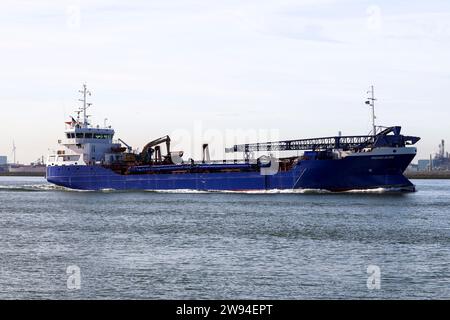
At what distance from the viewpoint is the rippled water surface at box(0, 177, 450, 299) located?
2233cm

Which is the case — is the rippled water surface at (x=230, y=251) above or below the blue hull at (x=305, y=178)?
below

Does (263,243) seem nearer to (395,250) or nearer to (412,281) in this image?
(395,250)

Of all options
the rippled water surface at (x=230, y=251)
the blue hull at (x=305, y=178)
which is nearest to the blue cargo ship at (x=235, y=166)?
the blue hull at (x=305, y=178)

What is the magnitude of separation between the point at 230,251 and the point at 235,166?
42.5 meters

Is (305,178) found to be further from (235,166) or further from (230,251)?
(230,251)

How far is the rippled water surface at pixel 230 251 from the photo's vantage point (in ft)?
73.3

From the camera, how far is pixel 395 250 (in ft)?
101

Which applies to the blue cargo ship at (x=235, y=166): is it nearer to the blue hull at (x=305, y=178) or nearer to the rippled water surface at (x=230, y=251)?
the blue hull at (x=305, y=178)

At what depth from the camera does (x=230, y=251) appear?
30562 millimetres

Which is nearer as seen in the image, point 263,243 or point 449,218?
point 263,243

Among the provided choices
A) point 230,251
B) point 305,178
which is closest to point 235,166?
point 305,178
